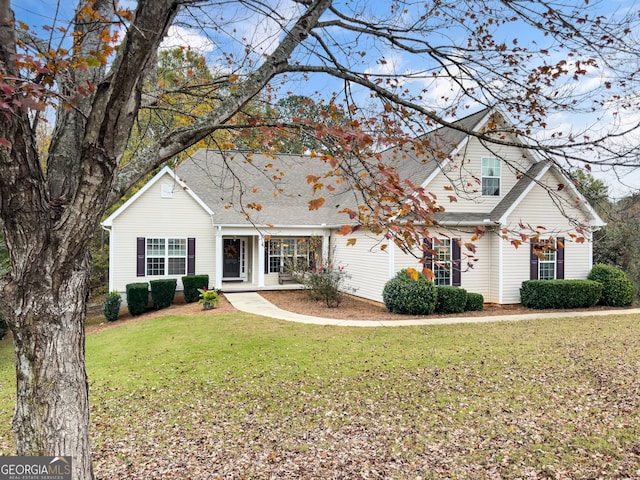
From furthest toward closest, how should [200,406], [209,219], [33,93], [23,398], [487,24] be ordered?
[209,219], [200,406], [487,24], [23,398], [33,93]

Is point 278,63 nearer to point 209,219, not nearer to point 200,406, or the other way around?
point 200,406

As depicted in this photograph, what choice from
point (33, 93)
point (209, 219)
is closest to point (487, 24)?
point (33, 93)

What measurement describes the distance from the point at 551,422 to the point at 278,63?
539cm

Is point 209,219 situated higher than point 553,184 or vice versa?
point 553,184

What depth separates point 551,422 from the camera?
532 cm

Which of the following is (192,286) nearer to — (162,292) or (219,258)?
(162,292)

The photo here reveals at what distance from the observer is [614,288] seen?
1462cm

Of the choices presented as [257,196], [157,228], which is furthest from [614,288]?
[157,228]

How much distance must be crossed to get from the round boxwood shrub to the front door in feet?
29.4

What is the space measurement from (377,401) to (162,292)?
11849 mm

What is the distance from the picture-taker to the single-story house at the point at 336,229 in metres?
14.7

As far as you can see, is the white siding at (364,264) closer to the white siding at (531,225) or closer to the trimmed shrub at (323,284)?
the trimmed shrub at (323,284)

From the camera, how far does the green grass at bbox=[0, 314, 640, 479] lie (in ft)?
15.0

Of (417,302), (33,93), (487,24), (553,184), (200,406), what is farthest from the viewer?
(553,184)
